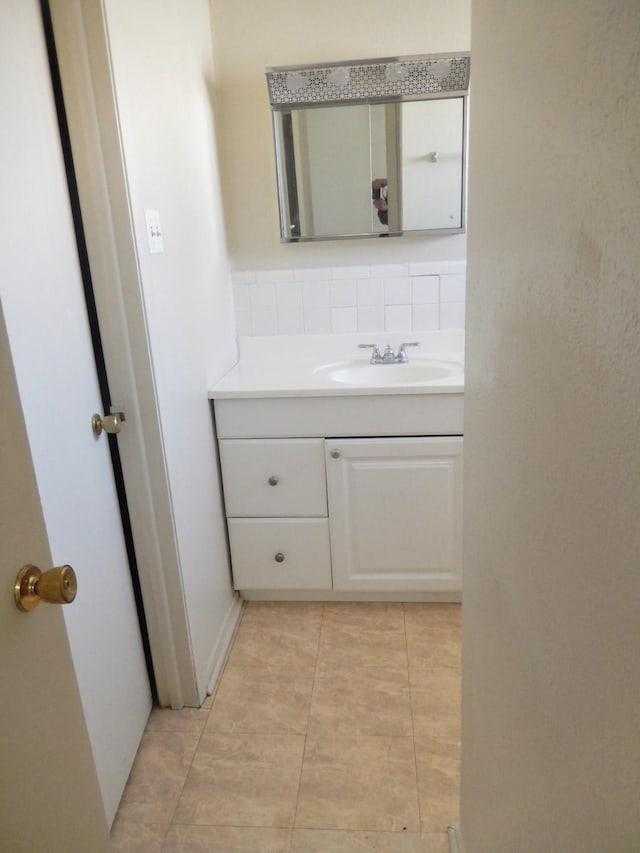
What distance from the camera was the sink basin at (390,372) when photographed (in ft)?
6.98

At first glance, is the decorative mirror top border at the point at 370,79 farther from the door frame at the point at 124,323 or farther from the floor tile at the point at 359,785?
the floor tile at the point at 359,785

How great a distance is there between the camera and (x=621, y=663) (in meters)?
0.41

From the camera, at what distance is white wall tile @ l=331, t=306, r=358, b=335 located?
7.54 feet

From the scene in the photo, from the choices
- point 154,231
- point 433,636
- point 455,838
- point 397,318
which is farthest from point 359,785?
point 397,318

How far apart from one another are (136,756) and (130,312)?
1167 mm

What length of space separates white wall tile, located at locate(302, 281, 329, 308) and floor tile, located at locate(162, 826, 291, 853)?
1714 millimetres

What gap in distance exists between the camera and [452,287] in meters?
2.24

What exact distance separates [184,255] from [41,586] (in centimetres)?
126

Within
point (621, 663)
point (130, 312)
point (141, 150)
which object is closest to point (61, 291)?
point (130, 312)

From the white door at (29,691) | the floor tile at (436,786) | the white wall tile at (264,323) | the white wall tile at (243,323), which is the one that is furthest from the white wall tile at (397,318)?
the white door at (29,691)

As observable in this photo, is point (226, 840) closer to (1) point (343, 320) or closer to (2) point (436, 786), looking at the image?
(2) point (436, 786)

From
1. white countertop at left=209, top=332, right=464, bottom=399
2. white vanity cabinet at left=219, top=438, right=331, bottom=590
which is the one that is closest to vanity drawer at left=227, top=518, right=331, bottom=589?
white vanity cabinet at left=219, top=438, right=331, bottom=590

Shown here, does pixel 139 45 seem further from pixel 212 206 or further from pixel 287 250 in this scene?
pixel 287 250

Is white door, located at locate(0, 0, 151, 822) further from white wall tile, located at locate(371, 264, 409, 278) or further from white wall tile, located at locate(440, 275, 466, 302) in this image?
white wall tile, located at locate(440, 275, 466, 302)
